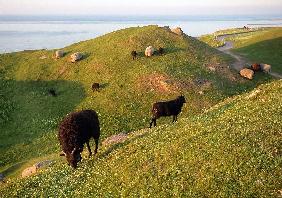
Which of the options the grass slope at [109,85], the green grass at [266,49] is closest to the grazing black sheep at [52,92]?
the grass slope at [109,85]

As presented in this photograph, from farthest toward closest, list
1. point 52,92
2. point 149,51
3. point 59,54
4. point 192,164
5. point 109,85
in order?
point 59,54
point 149,51
point 52,92
point 109,85
point 192,164

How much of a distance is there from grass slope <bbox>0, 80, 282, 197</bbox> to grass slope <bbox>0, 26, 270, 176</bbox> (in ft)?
56.3

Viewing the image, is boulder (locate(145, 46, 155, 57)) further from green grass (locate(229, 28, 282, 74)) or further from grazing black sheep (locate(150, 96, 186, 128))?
grazing black sheep (locate(150, 96, 186, 128))

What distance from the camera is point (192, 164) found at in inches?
820

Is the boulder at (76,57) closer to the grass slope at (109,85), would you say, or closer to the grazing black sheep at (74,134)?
the grass slope at (109,85)

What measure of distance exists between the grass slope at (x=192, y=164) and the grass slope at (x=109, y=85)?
56.3 ft

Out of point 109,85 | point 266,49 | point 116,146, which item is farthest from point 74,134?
point 266,49

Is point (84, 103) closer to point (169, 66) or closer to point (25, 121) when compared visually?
point (25, 121)

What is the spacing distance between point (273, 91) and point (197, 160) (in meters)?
12.1

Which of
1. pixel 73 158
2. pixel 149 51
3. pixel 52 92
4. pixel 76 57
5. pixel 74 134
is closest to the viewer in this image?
pixel 73 158

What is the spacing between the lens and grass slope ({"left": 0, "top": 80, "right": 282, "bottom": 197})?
19.1 meters

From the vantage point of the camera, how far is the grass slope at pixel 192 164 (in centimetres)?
1906

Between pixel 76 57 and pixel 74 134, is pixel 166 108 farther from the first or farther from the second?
pixel 76 57

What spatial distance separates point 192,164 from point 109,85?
3651 cm
